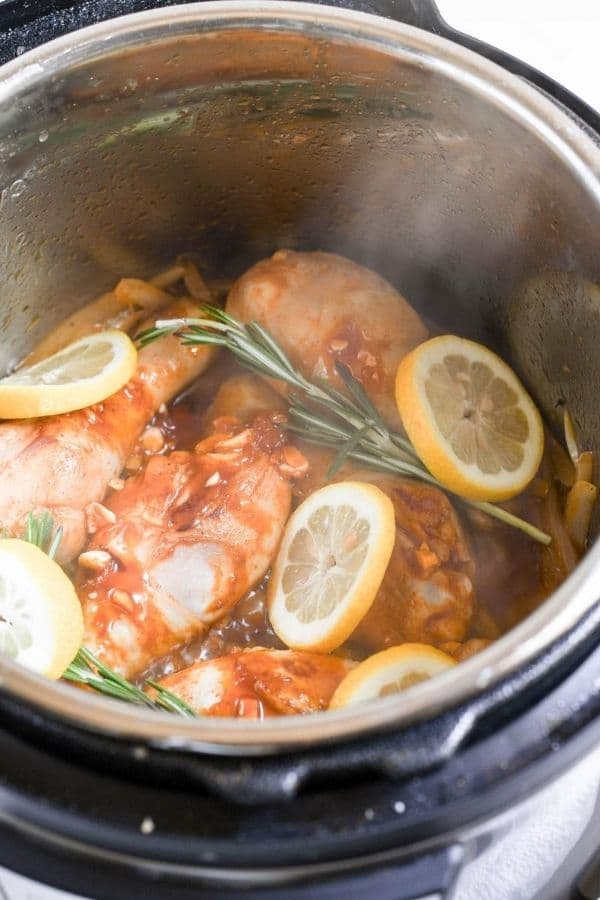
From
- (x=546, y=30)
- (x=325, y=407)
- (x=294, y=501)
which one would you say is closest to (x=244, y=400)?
(x=325, y=407)

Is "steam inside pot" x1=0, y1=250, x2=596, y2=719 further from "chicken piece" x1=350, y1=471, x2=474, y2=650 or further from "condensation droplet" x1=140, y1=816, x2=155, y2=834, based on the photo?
"condensation droplet" x1=140, y1=816, x2=155, y2=834

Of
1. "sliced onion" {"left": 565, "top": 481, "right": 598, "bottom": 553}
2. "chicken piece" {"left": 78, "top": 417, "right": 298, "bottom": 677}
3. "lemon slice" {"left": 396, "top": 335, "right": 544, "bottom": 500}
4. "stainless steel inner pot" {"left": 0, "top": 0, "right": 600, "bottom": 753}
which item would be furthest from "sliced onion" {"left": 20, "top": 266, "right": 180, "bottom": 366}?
"sliced onion" {"left": 565, "top": 481, "right": 598, "bottom": 553}

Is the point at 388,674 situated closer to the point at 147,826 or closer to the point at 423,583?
the point at 423,583

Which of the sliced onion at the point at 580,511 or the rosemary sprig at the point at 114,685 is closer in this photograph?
the rosemary sprig at the point at 114,685

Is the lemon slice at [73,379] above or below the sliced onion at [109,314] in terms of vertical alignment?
above

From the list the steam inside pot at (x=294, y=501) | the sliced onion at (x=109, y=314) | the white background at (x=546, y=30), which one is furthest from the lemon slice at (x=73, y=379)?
the white background at (x=546, y=30)

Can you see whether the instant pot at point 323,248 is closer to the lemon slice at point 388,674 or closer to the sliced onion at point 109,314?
the sliced onion at point 109,314
